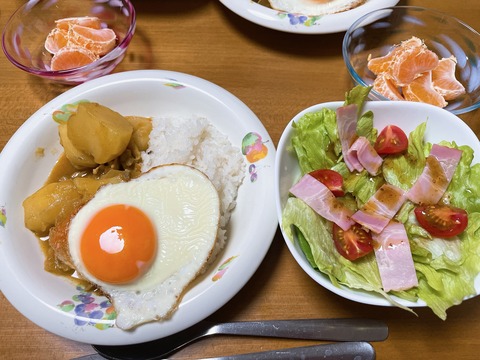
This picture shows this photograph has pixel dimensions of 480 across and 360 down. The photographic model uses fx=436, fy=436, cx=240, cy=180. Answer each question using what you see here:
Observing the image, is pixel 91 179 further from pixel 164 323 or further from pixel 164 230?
pixel 164 323

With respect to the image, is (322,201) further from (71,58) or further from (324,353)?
(71,58)

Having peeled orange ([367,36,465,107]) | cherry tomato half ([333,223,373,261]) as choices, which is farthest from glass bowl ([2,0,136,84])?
cherry tomato half ([333,223,373,261])

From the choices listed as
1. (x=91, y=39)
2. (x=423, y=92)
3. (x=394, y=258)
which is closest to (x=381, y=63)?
(x=423, y=92)

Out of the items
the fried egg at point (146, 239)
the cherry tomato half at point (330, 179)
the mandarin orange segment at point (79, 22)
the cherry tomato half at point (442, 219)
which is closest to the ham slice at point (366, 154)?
the cherry tomato half at point (330, 179)

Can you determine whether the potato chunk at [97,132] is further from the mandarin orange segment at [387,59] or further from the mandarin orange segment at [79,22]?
the mandarin orange segment at [387,59]

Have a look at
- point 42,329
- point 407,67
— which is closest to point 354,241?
point 407,67

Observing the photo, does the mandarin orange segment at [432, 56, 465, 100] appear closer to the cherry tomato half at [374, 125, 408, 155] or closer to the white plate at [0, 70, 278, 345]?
the cherry tomato half at [374, 125, 408, 155]

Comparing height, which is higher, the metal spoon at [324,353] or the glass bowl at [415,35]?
the glass bowl at [415,35]
